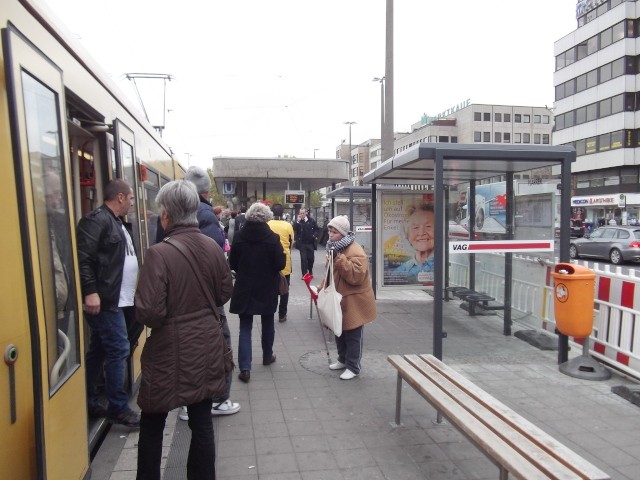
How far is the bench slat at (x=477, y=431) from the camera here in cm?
245

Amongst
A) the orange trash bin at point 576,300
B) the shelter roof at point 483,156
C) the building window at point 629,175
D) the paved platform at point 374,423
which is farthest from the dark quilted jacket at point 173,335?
the building window at point 629,175

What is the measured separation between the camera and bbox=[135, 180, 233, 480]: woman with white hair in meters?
2.65

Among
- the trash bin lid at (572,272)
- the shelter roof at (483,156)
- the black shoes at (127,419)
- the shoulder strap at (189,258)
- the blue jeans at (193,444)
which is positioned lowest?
the black shoes at (127,419)

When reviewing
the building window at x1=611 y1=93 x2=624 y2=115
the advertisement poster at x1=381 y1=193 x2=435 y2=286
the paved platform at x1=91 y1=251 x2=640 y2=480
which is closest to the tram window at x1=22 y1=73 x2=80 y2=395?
the paved platform at x1=91 y1=251 x2=640 y2=480

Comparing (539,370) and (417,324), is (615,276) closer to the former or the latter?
(539,370)

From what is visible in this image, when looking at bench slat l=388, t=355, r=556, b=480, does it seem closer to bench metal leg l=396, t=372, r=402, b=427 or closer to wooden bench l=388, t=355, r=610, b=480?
wooden bench l=388, t=355, r=610, b=480

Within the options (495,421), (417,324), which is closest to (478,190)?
(417,324)

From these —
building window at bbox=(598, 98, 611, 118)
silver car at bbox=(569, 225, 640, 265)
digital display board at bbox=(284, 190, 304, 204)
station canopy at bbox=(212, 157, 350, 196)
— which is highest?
building window at bbox=(598, 98, 611, 118)

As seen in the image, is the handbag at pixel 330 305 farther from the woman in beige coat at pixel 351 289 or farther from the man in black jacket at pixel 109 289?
the man in black jacket at pixel 109 289

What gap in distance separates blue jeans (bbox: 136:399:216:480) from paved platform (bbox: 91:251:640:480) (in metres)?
0.48

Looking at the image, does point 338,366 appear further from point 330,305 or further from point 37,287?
point 37,287

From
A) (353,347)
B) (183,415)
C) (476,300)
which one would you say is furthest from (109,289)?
(476,300)

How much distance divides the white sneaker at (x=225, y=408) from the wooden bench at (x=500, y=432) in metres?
1.41

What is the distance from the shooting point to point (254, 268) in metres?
5.07
